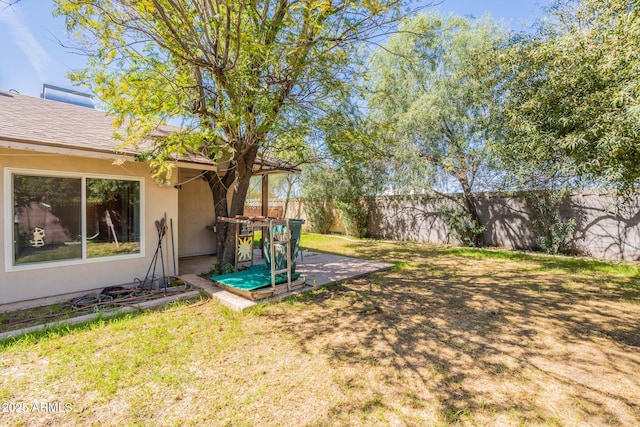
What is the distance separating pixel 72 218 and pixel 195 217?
3971 millimetres

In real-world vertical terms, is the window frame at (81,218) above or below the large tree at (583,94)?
below

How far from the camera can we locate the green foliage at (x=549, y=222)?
29.0 feet

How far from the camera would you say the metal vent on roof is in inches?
322

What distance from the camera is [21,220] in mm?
4617

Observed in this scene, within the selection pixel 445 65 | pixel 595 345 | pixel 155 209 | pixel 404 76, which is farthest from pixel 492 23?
pixel 155 209

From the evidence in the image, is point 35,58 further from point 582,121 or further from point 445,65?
point 445,65

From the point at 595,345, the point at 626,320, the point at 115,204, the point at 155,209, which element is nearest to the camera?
the point at 595,345

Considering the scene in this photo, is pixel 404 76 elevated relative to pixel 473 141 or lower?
elevated

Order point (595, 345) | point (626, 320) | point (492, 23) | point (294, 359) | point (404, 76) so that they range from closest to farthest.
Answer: point (294, 359) < point (595, 345) < point (626, 320) < point (492, 23) < point (404, 76)

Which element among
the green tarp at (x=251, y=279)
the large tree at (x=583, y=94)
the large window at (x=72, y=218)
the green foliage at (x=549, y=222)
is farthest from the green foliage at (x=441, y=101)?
the large window at (x=72, y=218)

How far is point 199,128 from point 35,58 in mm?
3163

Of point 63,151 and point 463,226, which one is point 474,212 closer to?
point 463,226

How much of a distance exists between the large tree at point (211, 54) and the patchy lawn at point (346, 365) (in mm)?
2756

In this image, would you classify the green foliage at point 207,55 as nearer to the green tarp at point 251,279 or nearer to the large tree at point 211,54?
the large tree at point 211,54
